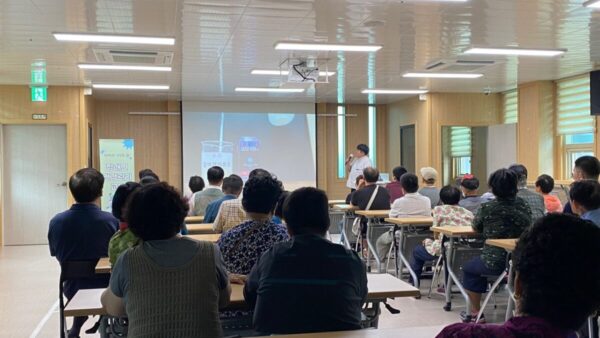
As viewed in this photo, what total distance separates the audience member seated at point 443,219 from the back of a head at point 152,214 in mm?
→ 3556

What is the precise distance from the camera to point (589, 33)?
6.04 m

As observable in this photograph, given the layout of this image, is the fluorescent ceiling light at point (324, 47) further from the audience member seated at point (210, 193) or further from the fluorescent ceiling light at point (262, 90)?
the fluorescent ceiling light at point (262, 90)

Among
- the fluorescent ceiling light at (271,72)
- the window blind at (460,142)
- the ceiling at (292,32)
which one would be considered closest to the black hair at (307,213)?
the ceiling at (292,32)

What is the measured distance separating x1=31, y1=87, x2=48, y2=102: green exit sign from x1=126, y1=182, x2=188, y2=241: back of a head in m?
7.98

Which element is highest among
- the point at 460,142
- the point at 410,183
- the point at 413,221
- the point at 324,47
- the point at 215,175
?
the point at 324,47

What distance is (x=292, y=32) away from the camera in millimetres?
5820

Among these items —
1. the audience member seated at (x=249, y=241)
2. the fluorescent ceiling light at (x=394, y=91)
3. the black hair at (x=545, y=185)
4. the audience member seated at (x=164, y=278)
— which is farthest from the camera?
the fluorescent ceiling light at (x=394, y=91)

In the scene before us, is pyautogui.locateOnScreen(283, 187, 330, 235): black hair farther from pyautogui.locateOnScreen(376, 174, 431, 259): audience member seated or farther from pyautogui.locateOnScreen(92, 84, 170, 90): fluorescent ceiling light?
pyautogui.locateOnScreen(92, 84, 170, 90): fluorescent ceiling light

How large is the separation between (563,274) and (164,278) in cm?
132

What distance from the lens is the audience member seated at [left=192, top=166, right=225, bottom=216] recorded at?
20.1 feet

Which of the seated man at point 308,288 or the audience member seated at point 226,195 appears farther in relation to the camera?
the audience member seated at point 226,195

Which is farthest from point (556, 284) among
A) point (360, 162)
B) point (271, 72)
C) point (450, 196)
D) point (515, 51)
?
point (360, 162)

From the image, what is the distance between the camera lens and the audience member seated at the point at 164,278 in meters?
1.91

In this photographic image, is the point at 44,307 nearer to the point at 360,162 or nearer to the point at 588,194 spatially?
the point at 588,194
